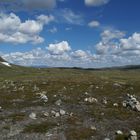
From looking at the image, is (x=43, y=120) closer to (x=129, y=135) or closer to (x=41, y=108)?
(x=41, y=108)

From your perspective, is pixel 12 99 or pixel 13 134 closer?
pixel 13 134

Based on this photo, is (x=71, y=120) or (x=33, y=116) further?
(x=33, y=116)

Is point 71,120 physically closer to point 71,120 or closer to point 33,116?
point 71,120

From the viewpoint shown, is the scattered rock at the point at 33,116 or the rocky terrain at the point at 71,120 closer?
the rocky terrain at the point at 71,120

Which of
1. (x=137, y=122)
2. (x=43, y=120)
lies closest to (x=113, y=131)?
(x=137, y=122)

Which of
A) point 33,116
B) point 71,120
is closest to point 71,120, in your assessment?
point 71,120

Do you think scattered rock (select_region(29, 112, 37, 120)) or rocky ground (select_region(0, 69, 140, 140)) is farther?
scattered rock (select_region(29, 112, 37, 120))

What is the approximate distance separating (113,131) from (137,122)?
6.17 metres

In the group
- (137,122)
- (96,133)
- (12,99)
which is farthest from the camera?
(12,99)

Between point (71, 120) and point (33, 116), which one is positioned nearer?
point (71, 120)

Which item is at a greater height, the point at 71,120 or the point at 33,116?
the point at 71,120

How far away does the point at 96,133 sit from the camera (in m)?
35.8

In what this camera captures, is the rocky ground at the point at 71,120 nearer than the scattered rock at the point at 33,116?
Yes

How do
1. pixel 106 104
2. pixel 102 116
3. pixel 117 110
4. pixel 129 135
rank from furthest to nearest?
pixel 106 104 < pixel 117 110 < pixel 102 116 < pixel 129 135
